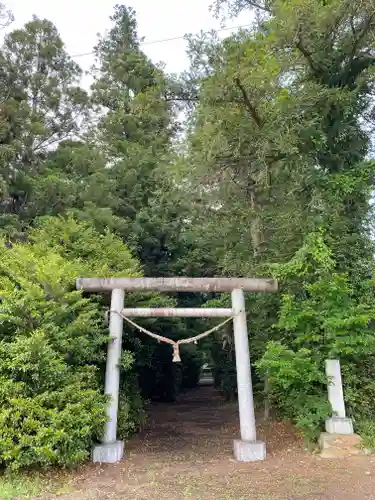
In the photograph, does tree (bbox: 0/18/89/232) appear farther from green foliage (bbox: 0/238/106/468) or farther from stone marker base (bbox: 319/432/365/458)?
stone marker base (bbox: 319/432/365/458)

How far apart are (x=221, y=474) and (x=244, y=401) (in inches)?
47.4

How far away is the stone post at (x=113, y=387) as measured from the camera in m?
5.77

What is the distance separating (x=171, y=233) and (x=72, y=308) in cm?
700

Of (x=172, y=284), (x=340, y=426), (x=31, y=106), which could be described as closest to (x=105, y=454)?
(x=172, y=284)

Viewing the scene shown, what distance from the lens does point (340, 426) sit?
623cm

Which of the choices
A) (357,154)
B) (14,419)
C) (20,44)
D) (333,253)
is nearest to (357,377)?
(333,253)

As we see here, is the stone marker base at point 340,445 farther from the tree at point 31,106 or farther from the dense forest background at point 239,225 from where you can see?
the tree at point 31,106

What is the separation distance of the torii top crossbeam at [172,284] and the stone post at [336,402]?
159cm

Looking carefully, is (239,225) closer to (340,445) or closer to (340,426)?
(340,426)

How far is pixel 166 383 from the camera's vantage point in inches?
554

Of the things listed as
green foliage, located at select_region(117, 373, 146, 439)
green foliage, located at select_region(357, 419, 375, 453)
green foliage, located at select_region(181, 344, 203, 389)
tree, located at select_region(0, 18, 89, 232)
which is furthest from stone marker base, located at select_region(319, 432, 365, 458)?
green foliage, located at select_region(181, 344, 203, 389)

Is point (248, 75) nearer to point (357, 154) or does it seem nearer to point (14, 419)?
point (357, 154)

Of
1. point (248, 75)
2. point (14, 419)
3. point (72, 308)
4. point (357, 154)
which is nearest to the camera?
point (14, 419)

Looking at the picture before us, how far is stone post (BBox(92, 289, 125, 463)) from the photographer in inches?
227
